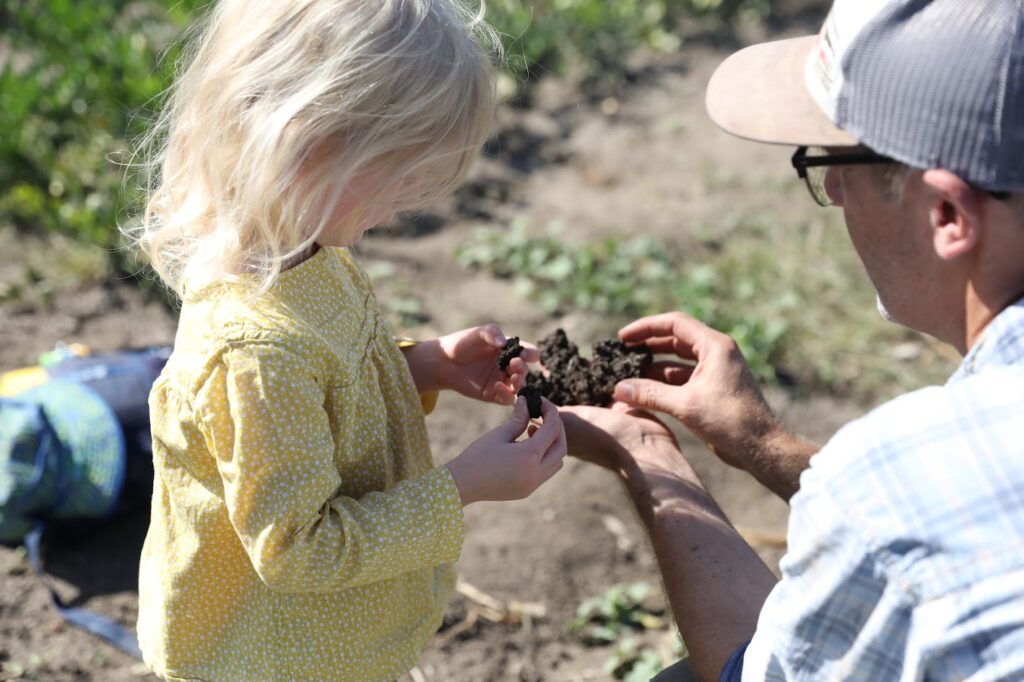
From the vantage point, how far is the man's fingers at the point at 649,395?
274 cm

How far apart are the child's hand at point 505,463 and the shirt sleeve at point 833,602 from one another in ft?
1.86

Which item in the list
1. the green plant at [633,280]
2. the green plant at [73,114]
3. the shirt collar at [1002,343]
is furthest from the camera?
the green plant at [73,114]

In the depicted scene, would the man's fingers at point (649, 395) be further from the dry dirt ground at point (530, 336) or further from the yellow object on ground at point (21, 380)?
the yellow object on ground at point (21, 380)

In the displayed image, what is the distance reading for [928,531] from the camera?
5.04 ft

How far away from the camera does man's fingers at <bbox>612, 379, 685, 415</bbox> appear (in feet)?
8.99

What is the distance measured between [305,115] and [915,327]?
1.12 meters

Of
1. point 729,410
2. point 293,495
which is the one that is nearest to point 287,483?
point 293,495

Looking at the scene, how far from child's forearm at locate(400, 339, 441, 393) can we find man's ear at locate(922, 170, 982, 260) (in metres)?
1.16

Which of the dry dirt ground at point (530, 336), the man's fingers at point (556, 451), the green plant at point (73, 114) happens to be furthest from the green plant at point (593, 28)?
the man's fingers at point (556, 451)

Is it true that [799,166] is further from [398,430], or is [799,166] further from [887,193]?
[398,430]

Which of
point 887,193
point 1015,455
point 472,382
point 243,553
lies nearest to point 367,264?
point 472,382

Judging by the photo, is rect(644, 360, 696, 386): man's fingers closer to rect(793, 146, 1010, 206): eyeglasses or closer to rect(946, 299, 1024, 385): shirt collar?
rect(793, 146, 1010, 206): eyeglasses

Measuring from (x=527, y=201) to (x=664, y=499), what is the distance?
3072 mm

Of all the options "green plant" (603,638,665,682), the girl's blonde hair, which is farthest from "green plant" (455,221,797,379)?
the girl's blonde hair
